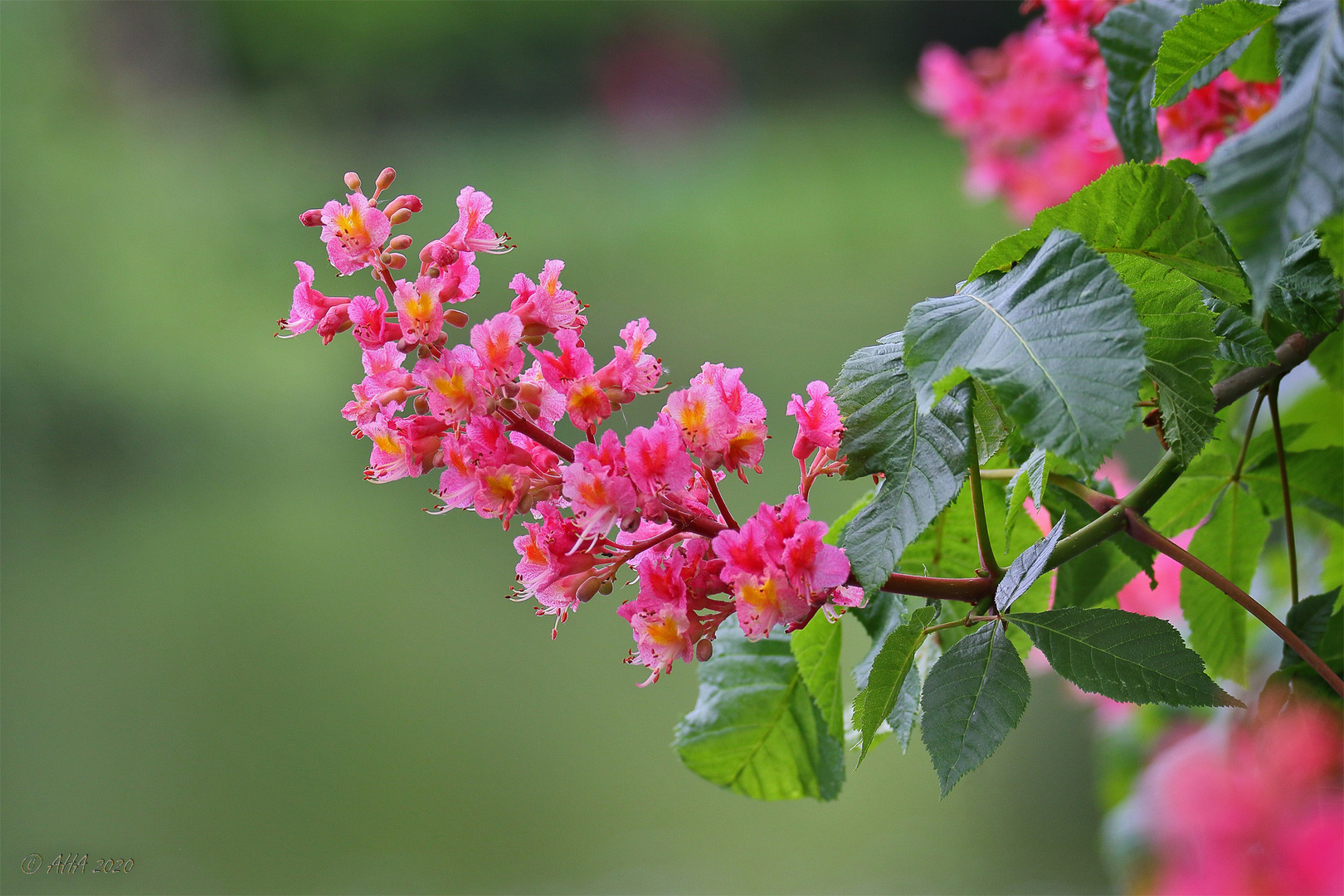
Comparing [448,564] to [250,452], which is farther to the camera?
[250,452]

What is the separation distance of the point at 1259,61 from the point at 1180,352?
0.12 meters

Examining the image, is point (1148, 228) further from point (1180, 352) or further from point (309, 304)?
point (309, 304)

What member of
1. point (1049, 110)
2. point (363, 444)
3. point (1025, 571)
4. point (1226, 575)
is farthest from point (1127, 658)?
point (363, 444)

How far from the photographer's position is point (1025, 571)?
0.69 feet

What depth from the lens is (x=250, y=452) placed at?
2.09m

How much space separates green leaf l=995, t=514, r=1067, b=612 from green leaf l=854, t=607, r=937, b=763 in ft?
0.05

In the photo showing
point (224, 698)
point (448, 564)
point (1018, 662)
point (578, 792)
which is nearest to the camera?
point (1018, 662)

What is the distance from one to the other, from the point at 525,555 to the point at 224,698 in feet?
4.37

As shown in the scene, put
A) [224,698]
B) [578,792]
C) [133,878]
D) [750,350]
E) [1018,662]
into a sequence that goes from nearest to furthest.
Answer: [1018,662] < [133,878] < [578,792] < [224,698] < [750,350]

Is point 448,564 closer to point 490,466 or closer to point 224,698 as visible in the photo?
point 224,698

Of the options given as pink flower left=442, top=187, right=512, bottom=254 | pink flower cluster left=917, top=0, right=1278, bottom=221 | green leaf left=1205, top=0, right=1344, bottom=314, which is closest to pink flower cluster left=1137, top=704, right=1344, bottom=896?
green leaf left=1205, top=0, right=1344, bottom=314

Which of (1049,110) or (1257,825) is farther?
(1049,110)

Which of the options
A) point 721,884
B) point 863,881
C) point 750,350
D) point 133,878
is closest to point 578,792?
point 721,884

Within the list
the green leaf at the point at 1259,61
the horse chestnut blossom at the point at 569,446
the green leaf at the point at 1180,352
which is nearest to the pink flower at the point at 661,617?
the horse chestnut blossom at the point at 569,446
